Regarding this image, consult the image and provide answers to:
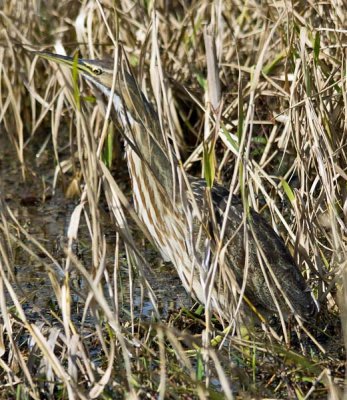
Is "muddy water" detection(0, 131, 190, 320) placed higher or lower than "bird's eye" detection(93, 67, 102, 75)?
lower

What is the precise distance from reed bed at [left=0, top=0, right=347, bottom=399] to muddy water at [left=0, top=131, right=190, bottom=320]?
0.04 ft

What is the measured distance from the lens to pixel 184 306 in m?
3.77

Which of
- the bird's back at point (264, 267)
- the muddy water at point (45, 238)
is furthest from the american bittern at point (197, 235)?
the muddy water at point (45, 238)

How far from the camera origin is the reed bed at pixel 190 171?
8.98ft

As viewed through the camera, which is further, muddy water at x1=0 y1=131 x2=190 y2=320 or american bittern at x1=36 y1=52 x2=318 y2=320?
muddy water at x1=0 y1=131 x2=190 y2=320

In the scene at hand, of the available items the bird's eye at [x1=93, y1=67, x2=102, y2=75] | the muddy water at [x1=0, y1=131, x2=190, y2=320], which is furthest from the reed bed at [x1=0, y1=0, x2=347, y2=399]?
the bird's eye at [x1=93, y1=67, x2=102, y2=75]

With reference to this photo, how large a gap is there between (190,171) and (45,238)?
31.6 inches

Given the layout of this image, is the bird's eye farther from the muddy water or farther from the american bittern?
the muddy water

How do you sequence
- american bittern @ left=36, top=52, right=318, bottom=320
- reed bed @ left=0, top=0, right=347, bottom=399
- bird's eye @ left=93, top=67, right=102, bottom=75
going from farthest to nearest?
bird's eye @ left=93, top=67, right=102, bottom=75 → american bittern @ left=36, top=52, right=318, bottom=320 → reed bed @ left=0, top=0, right=347, bottom=399

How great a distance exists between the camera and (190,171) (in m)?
4.96

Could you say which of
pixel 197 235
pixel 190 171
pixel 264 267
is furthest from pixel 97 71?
pixel 190 171

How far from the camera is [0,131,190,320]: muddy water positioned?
12.8ft

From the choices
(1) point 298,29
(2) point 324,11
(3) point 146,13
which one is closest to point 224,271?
(1) point 298,29

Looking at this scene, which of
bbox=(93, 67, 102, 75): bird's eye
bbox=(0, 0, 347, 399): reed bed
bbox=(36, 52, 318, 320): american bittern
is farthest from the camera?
bbox=(93, 67, 102, 75): bird's eye
